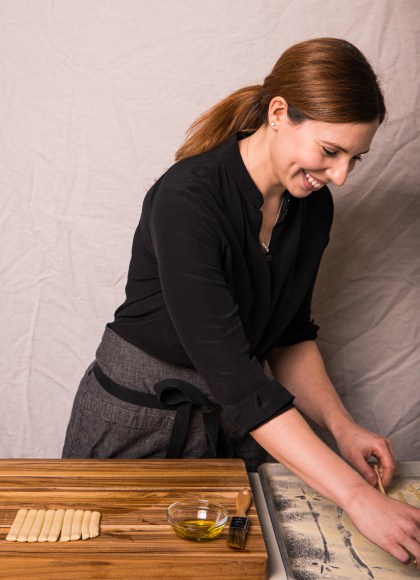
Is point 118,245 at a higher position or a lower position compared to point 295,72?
lower

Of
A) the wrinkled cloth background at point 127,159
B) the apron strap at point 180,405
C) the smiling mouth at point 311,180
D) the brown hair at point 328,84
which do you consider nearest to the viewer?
the brown hair at point 328,84

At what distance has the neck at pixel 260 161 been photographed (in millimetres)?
1446

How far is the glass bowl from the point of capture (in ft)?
3.43

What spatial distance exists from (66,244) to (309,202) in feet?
2.66

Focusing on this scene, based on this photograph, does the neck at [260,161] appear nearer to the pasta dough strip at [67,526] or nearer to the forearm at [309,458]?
the forearm at [309,458]

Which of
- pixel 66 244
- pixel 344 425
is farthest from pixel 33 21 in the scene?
pixel 344 425

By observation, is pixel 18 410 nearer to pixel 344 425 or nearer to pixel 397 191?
pixel 344 425

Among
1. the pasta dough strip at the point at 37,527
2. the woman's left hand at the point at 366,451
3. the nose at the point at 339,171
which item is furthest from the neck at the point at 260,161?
the pasta dough strip at the point at 37,527

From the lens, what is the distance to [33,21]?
205 centimetres

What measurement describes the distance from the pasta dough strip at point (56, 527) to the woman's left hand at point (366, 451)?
2.08 ft

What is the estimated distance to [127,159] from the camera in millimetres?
2094

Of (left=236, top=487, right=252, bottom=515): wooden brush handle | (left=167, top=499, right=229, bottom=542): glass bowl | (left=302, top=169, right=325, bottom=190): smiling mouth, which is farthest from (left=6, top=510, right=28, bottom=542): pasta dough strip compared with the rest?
(left=302, top=169, right=325, bottom=190): smiling mouth

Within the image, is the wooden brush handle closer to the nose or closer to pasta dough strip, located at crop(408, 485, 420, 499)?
pasta dough strip, located at crop(408, 485, 420, 499)

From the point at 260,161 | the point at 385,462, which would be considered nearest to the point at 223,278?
the point at 260,161
